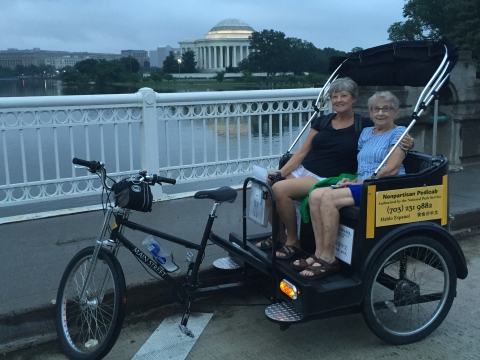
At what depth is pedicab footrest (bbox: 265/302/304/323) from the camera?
342cm

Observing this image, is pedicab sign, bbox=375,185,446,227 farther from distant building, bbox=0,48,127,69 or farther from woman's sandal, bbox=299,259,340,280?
distant building, bbox=0,48,127,69

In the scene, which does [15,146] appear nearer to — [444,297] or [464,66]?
[444,297]

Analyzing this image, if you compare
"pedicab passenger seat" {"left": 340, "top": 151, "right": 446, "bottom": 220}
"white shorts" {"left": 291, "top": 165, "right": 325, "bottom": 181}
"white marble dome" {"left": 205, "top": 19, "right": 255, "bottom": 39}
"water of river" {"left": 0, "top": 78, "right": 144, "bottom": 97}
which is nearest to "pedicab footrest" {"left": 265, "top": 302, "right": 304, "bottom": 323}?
"pedicab passenger seat" {"left": 340, "top": 151, "right": 446, "bottom": 220}

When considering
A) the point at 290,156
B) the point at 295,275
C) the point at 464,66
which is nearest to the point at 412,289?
the point at 295,275

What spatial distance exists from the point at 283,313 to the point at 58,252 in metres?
2.53

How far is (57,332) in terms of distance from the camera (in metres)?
3.75

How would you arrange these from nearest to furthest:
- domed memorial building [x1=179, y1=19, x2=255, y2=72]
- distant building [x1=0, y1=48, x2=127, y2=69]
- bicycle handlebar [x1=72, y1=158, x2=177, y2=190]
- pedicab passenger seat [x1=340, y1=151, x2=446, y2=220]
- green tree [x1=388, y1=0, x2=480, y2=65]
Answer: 1. bicycle handlebar [x1=72, y1=158, x2=177, y2=190]
2. pedicab passenger seat [x1=340, y1=151, x2=446, y2=220]
3. distant building [x1=0, y1=48, x2=127, y2=69]
4. domed memorial building [x1=179, y1=19, x2=255, y2=72]
5. green tree [x1=388, y1=0, x2=480, y2=65]

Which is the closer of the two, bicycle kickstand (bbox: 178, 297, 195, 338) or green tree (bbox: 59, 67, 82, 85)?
bicycle kickstand (bbox: 178, 297, 195, 338)

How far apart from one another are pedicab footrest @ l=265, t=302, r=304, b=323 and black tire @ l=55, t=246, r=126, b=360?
92 cm

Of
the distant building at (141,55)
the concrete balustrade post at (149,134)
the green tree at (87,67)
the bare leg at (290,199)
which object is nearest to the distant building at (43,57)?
the green tree at (87,67)

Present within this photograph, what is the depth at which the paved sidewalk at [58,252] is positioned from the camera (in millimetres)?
3979

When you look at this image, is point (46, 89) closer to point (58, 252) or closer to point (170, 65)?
point (58, 252)

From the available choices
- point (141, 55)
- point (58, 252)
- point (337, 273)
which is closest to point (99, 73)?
point (58, 252)

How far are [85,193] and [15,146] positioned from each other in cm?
94
